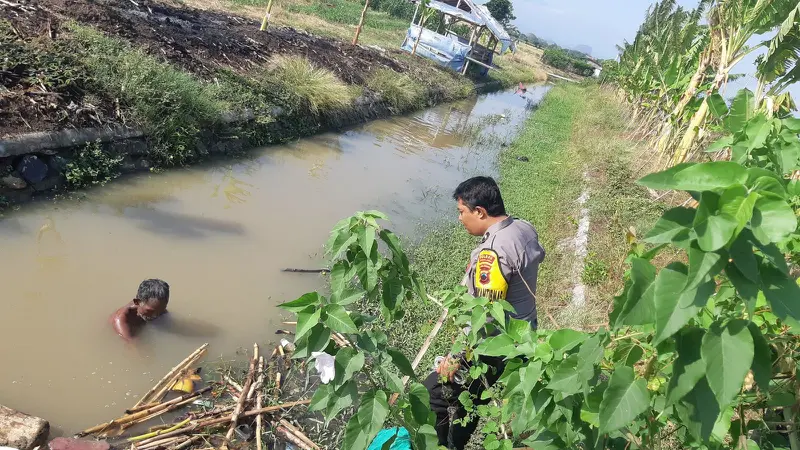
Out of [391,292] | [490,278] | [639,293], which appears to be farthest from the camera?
[490,278]

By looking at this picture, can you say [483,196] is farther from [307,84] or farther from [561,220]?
[307,84]

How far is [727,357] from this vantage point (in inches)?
39.1

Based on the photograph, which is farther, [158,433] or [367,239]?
[158,433]

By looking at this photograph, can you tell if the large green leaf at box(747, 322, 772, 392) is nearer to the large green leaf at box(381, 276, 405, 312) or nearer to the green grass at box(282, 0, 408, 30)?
the large green leaf at box(381, 276, 405, 312)

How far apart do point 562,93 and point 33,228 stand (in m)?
32.2

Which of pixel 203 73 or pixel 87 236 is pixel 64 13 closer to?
pixel 203 73

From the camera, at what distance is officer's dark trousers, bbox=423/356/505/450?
311 cm

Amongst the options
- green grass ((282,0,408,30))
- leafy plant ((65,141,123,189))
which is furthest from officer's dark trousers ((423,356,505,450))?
green grass ((282,0,408,30))

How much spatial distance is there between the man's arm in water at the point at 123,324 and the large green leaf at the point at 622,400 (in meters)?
3.86

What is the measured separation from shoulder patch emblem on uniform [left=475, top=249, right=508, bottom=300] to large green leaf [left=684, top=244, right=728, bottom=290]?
1.88 meters

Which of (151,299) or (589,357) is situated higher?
(589,357)

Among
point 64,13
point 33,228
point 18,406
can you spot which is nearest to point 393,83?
point 64,13

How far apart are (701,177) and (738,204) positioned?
86 millimetres

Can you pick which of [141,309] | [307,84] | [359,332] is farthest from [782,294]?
[307,84]
